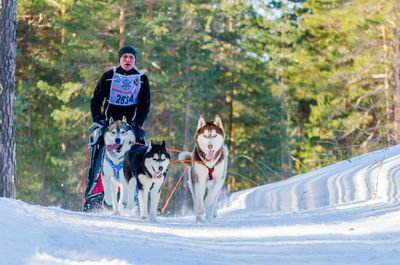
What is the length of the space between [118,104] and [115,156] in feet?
2.73

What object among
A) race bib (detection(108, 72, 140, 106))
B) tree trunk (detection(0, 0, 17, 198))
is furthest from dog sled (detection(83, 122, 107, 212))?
tree trunk (detection(0, 0, 17, 198))

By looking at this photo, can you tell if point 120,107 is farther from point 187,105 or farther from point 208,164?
point 187,105

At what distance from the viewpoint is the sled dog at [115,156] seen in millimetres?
6613

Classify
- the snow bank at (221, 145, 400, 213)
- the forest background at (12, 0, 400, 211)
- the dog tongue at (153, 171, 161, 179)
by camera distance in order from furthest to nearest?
the forest background at (12, 0, 400, 211) → the snow bank at (221, 145, 400, 213) → the dog tongue at (153, 171, 161, 179)

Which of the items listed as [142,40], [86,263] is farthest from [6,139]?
[142,40]

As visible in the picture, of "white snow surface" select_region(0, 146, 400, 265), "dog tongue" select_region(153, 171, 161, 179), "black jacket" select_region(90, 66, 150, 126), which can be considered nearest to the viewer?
"white snow surface" select_region(0, 146, 400, 265)

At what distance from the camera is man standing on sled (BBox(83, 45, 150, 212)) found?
7.07 metres

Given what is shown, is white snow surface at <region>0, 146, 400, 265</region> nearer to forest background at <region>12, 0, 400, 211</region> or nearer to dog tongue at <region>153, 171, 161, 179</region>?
dog tongue at <region>153, 171, 161, 179</region>

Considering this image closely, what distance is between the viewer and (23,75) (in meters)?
29.4

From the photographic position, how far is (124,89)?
23.3 ft

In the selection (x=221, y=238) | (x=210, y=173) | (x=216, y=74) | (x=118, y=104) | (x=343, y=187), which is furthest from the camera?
(x=216, y=74)

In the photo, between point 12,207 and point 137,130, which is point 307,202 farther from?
point 12,207

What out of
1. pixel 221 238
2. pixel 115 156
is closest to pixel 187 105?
pixel 115 156

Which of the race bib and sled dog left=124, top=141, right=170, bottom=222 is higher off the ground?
the race bib
